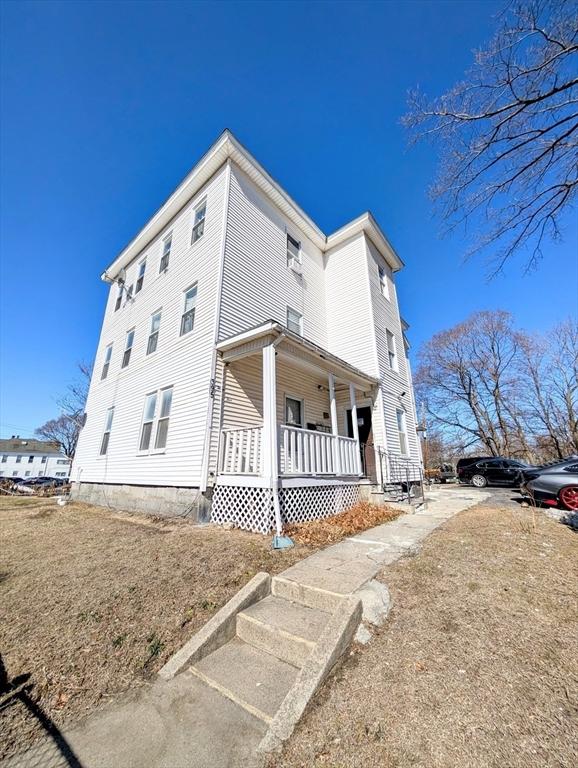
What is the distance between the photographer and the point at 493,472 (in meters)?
15.9

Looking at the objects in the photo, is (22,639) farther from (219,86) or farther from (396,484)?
(219,86)

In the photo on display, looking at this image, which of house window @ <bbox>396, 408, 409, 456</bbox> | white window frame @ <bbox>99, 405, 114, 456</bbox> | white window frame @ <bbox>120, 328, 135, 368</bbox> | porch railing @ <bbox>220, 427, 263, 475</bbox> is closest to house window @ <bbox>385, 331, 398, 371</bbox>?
house window @ <bbox>396, 408, 409, 456</bbox>

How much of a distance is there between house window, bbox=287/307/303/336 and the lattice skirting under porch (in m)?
6.11

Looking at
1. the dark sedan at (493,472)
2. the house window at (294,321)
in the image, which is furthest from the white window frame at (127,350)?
the dark sedan at (493,472)

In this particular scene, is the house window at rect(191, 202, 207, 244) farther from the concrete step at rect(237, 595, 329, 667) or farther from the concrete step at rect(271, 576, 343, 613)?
the concrete step at rect(237, 595, 329, 667)

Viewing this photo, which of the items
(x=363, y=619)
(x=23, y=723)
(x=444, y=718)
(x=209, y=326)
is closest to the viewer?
(x=444, y=718)

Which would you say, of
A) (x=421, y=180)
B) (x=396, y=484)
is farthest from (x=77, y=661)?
(x=396, y=484)

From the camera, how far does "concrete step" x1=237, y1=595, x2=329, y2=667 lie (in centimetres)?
267

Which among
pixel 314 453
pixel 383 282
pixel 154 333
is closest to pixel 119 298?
pixel 154 333

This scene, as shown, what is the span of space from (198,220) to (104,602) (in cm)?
1121

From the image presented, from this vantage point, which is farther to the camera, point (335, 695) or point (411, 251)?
point (411, 251)

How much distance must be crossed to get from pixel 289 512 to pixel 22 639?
429 centimetres

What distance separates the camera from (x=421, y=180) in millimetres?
5852

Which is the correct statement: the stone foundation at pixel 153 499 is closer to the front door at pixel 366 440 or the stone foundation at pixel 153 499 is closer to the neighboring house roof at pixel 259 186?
the front door at pixel 366 440
